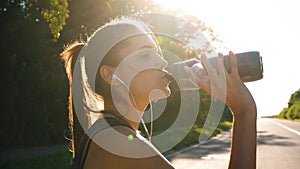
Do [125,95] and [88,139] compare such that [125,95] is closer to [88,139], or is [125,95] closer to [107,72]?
[107,72]

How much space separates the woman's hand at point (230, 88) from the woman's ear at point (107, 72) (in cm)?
34

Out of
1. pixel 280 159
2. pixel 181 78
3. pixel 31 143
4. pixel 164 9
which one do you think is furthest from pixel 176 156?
pixel 164 9

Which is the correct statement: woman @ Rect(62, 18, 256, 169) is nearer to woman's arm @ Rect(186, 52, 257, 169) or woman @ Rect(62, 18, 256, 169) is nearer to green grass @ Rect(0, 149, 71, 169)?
woman's arm @ Rect(186, 52, 257, 169)

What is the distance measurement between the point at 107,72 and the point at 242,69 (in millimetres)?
538

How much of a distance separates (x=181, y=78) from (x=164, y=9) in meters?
30.9

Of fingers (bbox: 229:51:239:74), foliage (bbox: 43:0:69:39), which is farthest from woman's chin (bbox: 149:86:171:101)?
foliage (bbox: 43:0:69:39)

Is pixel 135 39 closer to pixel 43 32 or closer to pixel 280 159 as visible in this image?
pixel 280 159

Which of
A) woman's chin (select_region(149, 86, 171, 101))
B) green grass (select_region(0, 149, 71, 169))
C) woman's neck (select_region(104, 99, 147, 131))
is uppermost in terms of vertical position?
woman's chin (select_region(149, 86, 171, 101))

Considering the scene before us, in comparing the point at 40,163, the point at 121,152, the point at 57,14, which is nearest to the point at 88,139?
the point at 121,152

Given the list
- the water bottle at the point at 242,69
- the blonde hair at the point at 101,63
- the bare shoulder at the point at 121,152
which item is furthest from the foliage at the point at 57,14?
the bare shoulder at the point at 121,152

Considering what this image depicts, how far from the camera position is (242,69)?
196 cm

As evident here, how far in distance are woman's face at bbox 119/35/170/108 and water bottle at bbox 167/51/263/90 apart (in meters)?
0.19

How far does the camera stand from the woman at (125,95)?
150 centimetres

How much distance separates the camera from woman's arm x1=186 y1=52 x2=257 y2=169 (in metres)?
1.62
